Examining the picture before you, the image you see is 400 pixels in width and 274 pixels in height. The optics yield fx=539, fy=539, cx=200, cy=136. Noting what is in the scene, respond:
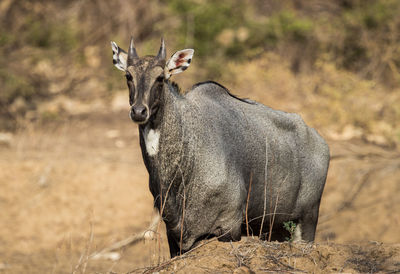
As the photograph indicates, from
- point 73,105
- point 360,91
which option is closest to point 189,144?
point 360,91

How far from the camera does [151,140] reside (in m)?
5.46

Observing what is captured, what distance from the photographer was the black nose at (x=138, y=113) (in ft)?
16.5

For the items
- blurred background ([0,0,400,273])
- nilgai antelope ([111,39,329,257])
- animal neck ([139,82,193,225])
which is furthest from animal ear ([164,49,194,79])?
blurred background ([0,0,400,273])

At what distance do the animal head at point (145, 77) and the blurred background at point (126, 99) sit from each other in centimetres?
568

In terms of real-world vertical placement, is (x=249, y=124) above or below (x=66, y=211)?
above

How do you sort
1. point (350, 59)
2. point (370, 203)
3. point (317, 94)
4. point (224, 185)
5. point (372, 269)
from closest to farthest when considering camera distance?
point (372, 269) < point (224, 185) < point (370, 203) < point (317, 94) < point (350, 59)

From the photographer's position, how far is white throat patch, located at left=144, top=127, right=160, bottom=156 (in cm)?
544

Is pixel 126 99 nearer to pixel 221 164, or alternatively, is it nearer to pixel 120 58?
pixel 120 58

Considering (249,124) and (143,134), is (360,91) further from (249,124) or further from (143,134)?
(143,134)

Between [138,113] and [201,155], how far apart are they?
100cm

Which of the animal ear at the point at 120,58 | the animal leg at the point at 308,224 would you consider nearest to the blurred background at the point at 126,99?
the animal leg at the point at 308,224

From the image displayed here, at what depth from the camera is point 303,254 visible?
16.7ft

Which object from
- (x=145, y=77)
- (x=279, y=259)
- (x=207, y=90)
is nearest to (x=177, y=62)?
(x=145, y=77)

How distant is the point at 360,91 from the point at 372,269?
11.0 meters
